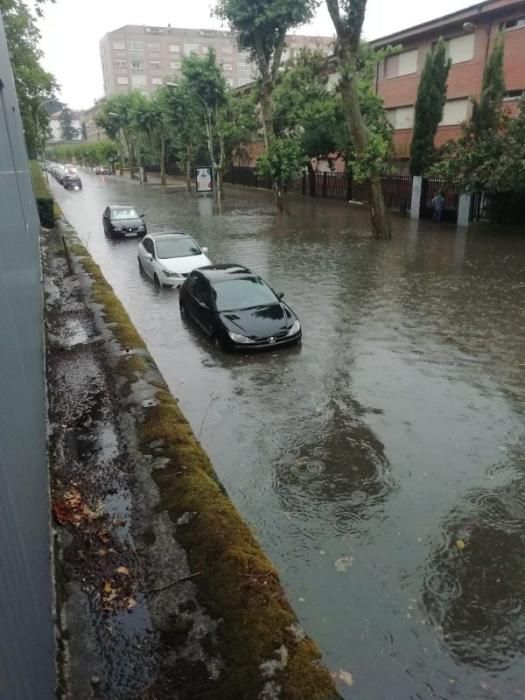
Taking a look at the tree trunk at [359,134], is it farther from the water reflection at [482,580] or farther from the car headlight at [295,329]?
the water reflection at [482,580]

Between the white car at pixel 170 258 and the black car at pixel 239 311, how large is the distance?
11.2ft

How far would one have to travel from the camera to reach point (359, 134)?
20891mm

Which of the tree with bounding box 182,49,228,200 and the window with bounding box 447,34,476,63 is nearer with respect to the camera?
the window with bounding box 447,34,476,63

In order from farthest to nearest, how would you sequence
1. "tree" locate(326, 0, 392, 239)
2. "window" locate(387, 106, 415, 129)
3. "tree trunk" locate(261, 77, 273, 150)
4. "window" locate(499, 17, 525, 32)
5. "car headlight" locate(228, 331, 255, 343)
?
"window" locate(387, 106, 415, 129), "tree trunk" locate(261, 77, 273, 150), "window" locate(499, 17, 525, 32), "tree" locate(326, 0, 392, 239), "car headlight" locate(228, 331, 255, 343)

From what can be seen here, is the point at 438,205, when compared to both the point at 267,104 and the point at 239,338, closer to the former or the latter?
the point at 267,104

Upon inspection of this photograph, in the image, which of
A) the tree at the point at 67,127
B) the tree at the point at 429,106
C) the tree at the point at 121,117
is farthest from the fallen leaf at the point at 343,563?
the tree at the point at 67,127

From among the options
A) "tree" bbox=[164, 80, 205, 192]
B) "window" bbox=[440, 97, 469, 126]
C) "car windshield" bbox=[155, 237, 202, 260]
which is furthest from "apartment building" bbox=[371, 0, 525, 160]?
"car windshield" bbox=[155, 237, 202, 260]

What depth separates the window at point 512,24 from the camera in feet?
82.6

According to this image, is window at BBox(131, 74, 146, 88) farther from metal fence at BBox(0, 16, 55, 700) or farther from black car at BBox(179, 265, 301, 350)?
metal fence at BBox(0, 16, 55, 700)

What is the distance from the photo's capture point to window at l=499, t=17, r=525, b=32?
25.2m

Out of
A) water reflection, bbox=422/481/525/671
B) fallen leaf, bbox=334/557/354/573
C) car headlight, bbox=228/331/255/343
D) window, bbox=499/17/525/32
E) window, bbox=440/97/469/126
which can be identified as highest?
window, bbox=499/17/525/32

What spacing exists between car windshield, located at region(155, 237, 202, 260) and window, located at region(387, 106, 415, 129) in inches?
859

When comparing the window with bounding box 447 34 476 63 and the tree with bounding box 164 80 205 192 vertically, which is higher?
the window with bounding box 447 34 476 63

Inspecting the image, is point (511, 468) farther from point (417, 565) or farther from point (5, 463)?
point (5, 463)
